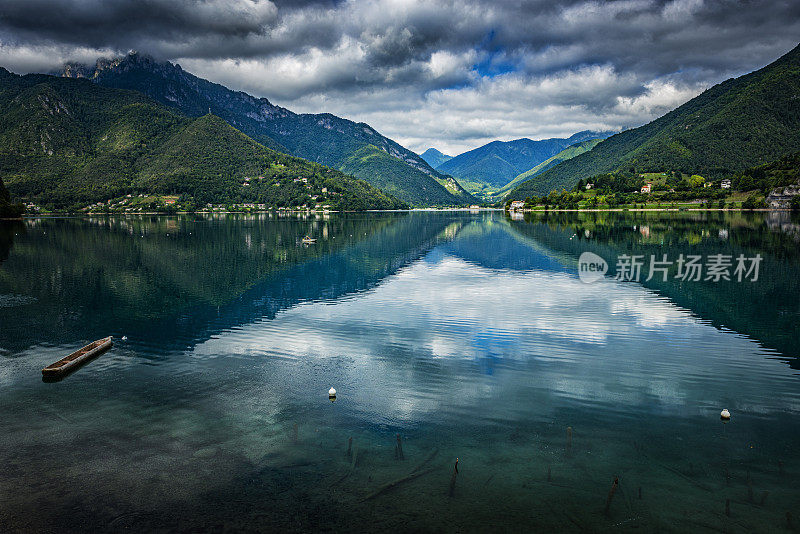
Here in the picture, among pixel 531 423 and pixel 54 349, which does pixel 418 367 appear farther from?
pixel 54 349

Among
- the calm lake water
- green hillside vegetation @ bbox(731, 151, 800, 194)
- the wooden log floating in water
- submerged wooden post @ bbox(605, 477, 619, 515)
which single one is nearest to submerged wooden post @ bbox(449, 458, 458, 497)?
the calm lake water

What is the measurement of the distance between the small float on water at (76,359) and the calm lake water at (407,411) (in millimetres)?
570

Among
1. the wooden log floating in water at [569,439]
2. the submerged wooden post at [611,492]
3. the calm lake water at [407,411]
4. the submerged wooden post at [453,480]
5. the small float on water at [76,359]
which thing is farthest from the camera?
the small float on water at [76,359]

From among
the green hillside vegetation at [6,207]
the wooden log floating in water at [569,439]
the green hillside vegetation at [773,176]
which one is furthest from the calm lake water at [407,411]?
the green hillside vegetation at [773,176]

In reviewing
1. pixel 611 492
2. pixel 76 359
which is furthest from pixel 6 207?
pixel 611 492

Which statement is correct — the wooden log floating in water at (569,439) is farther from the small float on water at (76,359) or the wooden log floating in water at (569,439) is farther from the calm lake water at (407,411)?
the small float on water at (76,359)

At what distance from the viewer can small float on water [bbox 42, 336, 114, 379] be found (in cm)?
2006

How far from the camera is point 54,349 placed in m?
24.5

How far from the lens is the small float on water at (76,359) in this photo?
20062 millimetres

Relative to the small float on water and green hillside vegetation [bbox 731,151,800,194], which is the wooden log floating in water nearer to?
the small float on water

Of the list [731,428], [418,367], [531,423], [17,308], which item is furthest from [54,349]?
[731,428]

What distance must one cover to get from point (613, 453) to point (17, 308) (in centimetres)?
4022

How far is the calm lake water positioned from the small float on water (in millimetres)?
570

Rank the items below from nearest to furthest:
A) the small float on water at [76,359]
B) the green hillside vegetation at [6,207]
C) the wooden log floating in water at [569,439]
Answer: the wooden log floating in water at [569,439] → the small float on water at [76,359] → the green hillside vegetation at [6,207]
